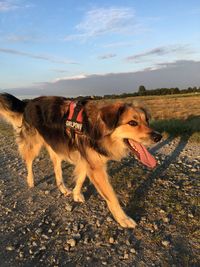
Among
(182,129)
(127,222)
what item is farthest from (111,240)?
(182,129)

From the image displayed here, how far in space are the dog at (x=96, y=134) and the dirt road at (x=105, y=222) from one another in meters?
0.32

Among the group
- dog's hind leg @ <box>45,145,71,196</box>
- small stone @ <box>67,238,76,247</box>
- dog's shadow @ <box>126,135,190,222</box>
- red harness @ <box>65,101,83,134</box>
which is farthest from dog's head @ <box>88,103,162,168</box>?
dog's hind leg @ <box>45,145,71,196</box>

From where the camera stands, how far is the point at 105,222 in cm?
552

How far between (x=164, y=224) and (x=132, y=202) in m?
0.92

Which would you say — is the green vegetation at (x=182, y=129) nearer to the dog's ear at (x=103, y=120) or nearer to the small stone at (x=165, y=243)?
the dog's ear at (x=103, y=120)

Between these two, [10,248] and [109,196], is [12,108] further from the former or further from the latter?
[10,248]

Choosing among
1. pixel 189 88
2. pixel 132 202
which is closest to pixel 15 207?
pixel 132 202

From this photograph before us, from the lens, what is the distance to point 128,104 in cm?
574

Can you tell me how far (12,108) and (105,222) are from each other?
334 centimetres

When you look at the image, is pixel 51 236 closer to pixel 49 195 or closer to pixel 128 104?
pixel 49 195

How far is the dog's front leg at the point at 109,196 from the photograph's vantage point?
5309 mm

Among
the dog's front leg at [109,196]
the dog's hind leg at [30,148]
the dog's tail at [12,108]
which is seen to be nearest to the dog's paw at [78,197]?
the dog's front leg at [109,196]

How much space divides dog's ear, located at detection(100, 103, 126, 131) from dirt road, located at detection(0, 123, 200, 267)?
4.32ft

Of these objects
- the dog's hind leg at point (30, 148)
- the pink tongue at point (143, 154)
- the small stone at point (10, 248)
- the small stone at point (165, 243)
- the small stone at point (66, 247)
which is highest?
the pink tongue at point (143, 154)
